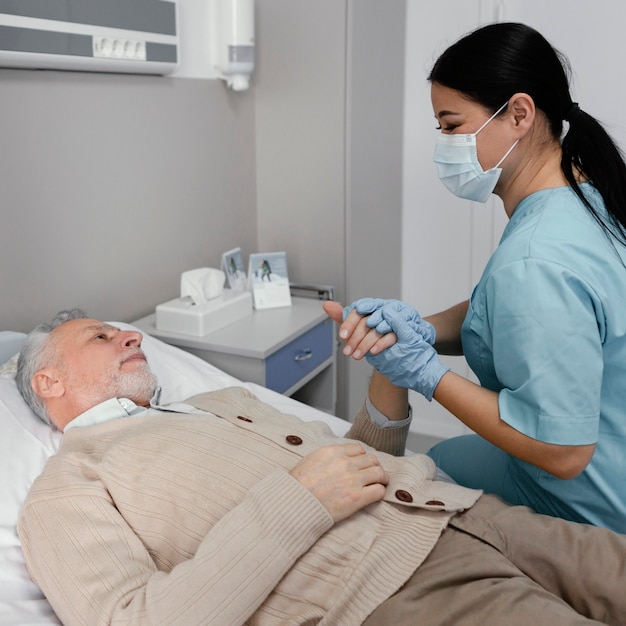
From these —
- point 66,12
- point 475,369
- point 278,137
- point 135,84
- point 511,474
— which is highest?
point 66,12

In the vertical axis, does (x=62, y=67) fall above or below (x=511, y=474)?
above

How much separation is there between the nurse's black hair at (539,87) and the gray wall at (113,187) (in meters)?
1.09

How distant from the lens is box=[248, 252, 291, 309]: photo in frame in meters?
2.54

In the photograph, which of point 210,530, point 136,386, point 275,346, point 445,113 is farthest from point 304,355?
point 210,530

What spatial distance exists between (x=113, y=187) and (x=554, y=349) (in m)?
1.50

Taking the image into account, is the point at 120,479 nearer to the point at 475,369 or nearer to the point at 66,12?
the point at 475,369

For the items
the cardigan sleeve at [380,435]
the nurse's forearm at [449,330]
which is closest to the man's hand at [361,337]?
the cardigan sleeve at [380,435]

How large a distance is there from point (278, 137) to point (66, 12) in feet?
3.60

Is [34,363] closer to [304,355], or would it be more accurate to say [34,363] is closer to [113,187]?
[113,187]

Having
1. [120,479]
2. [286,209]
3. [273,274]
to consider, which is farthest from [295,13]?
[120,479]

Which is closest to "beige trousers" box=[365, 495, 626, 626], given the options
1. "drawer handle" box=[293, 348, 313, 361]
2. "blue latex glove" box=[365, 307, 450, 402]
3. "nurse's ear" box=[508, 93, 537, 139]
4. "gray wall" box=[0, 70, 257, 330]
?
"blue latex glove" box=[365, 307, 450, 402]

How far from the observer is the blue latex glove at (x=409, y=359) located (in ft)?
4.51

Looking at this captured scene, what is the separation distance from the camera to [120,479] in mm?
1350

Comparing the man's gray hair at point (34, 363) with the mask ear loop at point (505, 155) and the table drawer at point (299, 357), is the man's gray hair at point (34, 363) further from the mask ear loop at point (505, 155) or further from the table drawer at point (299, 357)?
the mask ear loop at point (505, 155)
